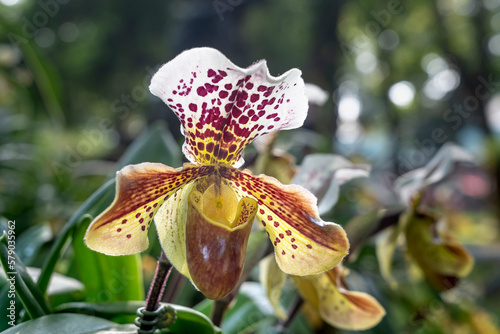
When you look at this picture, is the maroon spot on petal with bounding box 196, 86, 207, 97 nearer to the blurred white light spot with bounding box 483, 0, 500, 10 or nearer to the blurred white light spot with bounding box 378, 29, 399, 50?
the blurred white light spot with bounding box 483, 0, 500, 10

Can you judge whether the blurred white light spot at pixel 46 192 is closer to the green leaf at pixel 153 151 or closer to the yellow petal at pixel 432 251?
the green leaf at pixel 153 151

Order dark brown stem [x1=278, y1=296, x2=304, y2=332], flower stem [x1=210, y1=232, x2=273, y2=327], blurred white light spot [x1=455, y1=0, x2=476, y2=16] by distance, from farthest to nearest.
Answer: blurred white light spot [x1=455, y1=0, x2=476, y2=16] < dark brown stem [x1=278, y1=296, x2=304, y2=332] < flower stem [x1=210, y1=232, x2=273, y2=327]

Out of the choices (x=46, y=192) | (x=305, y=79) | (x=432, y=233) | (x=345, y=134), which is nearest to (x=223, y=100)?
(x=432, y=233)

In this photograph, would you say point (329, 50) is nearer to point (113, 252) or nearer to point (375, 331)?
point (375, 331)

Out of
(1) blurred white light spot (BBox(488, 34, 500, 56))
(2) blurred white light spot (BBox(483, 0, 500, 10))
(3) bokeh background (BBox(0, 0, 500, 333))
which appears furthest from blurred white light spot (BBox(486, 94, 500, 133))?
(2) blurred white light spot (BBox(483, 0, 500, 10))

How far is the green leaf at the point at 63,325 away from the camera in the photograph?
0.34 meters

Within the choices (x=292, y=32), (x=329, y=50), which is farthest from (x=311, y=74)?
(x=292, y=32)

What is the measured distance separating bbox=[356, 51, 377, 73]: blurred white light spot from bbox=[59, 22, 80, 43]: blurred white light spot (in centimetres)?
532

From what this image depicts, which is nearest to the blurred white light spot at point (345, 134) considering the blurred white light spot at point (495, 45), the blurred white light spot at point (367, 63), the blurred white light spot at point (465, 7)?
the blurred white light spot at point (465, 7)

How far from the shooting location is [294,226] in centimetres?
39

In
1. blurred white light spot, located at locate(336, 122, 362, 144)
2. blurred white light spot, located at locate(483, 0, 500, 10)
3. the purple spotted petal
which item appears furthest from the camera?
blurred white light spot, located at locate(483, 0, 500, 10)

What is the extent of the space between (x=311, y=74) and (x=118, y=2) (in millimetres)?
4852

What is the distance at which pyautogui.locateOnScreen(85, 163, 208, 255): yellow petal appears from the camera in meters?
0.34

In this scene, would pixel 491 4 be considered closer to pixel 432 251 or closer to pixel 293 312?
pixel 432 251
